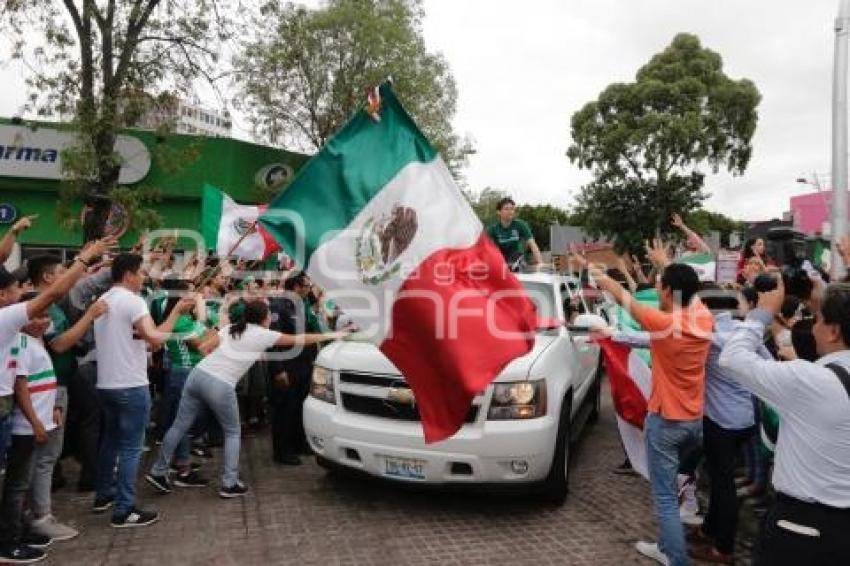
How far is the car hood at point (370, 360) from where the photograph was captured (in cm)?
532

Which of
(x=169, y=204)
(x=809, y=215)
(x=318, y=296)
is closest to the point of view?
(x=318, y=296)

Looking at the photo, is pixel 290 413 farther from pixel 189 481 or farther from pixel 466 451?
pixel 466 451

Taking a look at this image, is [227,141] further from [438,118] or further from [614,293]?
[614,293]

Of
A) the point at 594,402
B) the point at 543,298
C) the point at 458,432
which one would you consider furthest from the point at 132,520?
the point at 594,402

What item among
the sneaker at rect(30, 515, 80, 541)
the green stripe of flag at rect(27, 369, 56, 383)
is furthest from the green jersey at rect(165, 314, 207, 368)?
Result: the sneaker at rect(30, 515, 80, 541)

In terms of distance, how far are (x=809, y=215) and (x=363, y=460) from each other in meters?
43.3

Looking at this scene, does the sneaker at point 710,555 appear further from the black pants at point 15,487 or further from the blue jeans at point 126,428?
the black pants at point 15,487

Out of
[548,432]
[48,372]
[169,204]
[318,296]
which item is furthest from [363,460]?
[169,204]

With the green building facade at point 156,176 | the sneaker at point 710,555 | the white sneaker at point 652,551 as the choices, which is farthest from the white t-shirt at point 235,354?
the green building facade at point 156,176

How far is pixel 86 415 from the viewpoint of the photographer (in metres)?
6.12

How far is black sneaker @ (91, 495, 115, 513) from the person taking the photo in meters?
5.61

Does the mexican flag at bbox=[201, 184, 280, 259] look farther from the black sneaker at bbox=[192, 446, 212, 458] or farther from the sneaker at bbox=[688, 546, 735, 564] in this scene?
the sneaker at bbox=[688, 546, 735, 564]

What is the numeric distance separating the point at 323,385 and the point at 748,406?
3.26 m

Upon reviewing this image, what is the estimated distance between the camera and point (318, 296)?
345 inches
